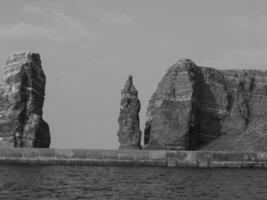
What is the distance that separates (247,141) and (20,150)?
38460 mm

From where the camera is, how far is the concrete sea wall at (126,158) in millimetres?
66000

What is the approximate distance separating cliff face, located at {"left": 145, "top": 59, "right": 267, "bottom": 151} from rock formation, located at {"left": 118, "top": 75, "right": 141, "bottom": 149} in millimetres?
4398

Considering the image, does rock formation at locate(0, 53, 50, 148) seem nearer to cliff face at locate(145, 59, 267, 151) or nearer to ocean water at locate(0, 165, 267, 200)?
cliff face at locate(145, 59, 267, 151)

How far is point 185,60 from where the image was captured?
3647 inches

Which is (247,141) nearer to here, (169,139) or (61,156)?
(169,139)

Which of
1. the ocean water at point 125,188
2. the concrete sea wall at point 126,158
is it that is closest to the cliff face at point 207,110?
the concrete sea wall at point 126,158

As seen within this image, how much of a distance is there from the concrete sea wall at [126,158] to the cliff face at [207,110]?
18525mm

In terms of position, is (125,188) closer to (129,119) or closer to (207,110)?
(129,119)

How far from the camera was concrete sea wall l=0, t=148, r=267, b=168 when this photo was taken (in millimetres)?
66000

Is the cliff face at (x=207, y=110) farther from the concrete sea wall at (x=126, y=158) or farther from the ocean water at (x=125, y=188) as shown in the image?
the ocean water at (x=125, y=188)

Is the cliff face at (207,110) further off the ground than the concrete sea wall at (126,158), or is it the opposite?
the cliff face at (207,110)

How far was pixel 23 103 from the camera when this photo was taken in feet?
250

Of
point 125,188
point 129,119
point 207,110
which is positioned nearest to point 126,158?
point 129,119

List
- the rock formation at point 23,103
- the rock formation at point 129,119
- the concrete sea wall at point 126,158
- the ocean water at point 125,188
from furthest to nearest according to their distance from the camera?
the rock formation at point 129,119 < the rock formation at point 23,103 < the concrete sea wall at point 126,158 < the ocean water at point 125,188
